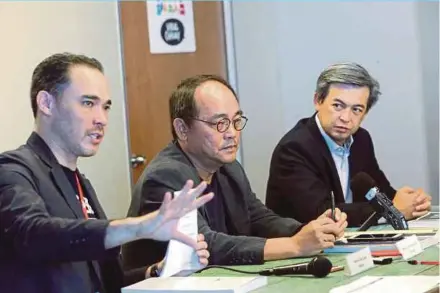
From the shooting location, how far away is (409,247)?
7.06ft

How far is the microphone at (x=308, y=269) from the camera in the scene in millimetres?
1939

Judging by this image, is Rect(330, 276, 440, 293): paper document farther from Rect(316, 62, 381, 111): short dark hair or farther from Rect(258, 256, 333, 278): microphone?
Rect(316, 62, 381, 111): short dark hair

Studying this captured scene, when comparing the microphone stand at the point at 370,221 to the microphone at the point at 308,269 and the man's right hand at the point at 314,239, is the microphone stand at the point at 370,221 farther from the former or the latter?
the microphone at the point at 308,269

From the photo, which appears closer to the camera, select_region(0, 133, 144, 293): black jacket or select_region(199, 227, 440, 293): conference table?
select_region(0, 133, 144, 293): black jacket

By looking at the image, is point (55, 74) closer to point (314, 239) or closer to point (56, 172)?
point (56, 172)

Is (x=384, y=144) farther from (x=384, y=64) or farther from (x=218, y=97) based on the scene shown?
(x=218, y=97)

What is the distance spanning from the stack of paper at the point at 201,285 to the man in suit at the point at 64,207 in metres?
0.09

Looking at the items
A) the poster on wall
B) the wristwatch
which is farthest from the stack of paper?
the poster on wall

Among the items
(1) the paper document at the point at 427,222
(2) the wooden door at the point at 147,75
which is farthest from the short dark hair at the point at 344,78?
(2) the wooden door at the point at 147,75

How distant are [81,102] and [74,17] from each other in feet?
7.31

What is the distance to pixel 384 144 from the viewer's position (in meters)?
4.45

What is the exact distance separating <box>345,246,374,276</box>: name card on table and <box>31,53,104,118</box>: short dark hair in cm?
82

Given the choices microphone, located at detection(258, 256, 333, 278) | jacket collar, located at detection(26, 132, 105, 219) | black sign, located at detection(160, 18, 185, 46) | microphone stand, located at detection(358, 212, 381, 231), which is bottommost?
microphone stand, located at detection(358, 212, 381, 231)

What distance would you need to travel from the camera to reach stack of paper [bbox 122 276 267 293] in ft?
5.81
